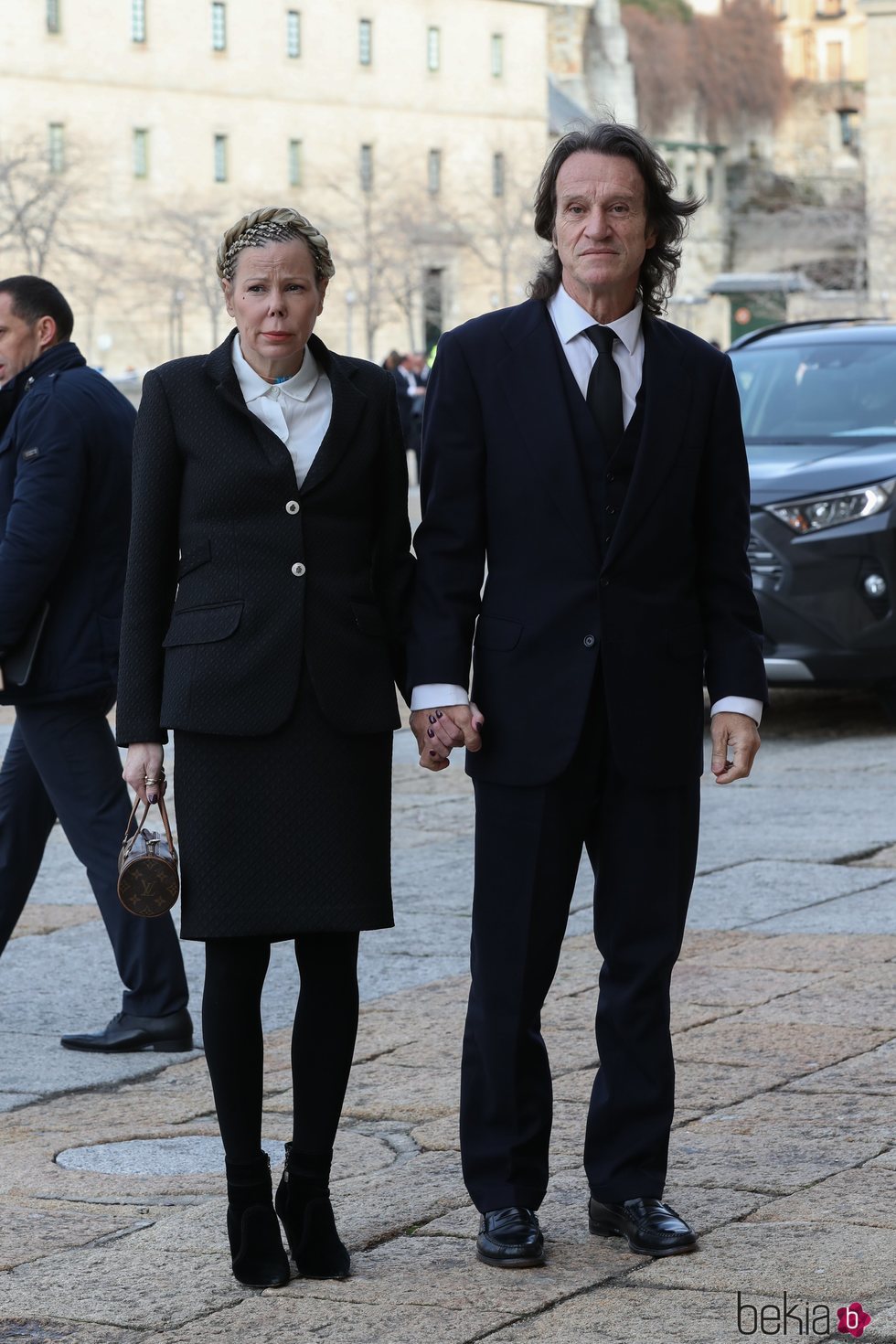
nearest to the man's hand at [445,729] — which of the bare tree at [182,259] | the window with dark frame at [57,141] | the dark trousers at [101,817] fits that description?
the dark trousers at [101,817]

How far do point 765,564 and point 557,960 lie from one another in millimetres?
7022

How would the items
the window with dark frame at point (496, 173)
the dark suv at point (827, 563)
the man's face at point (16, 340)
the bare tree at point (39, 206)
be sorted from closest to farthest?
the man's face at point (16, 340), the dark suv at point (827, 563), the bare tree at point (39, 206), the window with dark frame at point (496, 173)

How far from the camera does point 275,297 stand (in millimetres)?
4016

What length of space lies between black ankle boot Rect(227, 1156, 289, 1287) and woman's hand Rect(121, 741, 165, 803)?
25.7 inches

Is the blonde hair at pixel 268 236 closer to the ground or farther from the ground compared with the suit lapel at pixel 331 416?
farther from the ground

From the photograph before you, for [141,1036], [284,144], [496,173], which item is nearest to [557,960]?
[141,1036]

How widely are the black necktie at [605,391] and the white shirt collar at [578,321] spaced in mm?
19

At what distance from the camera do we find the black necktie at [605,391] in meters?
4.13

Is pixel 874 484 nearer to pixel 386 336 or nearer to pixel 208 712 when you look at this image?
pixel 208 712

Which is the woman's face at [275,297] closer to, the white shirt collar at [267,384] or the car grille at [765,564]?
the white shirt collar at [267,384]

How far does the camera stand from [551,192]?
4195 millimetres

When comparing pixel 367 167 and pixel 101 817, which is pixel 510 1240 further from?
pixel 367 167

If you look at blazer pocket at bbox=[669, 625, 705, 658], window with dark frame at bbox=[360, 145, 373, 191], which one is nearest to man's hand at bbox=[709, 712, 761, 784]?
blazer pocket at bbox=[669, 625, 705, 658]

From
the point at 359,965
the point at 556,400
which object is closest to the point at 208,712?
the point at 556,400
